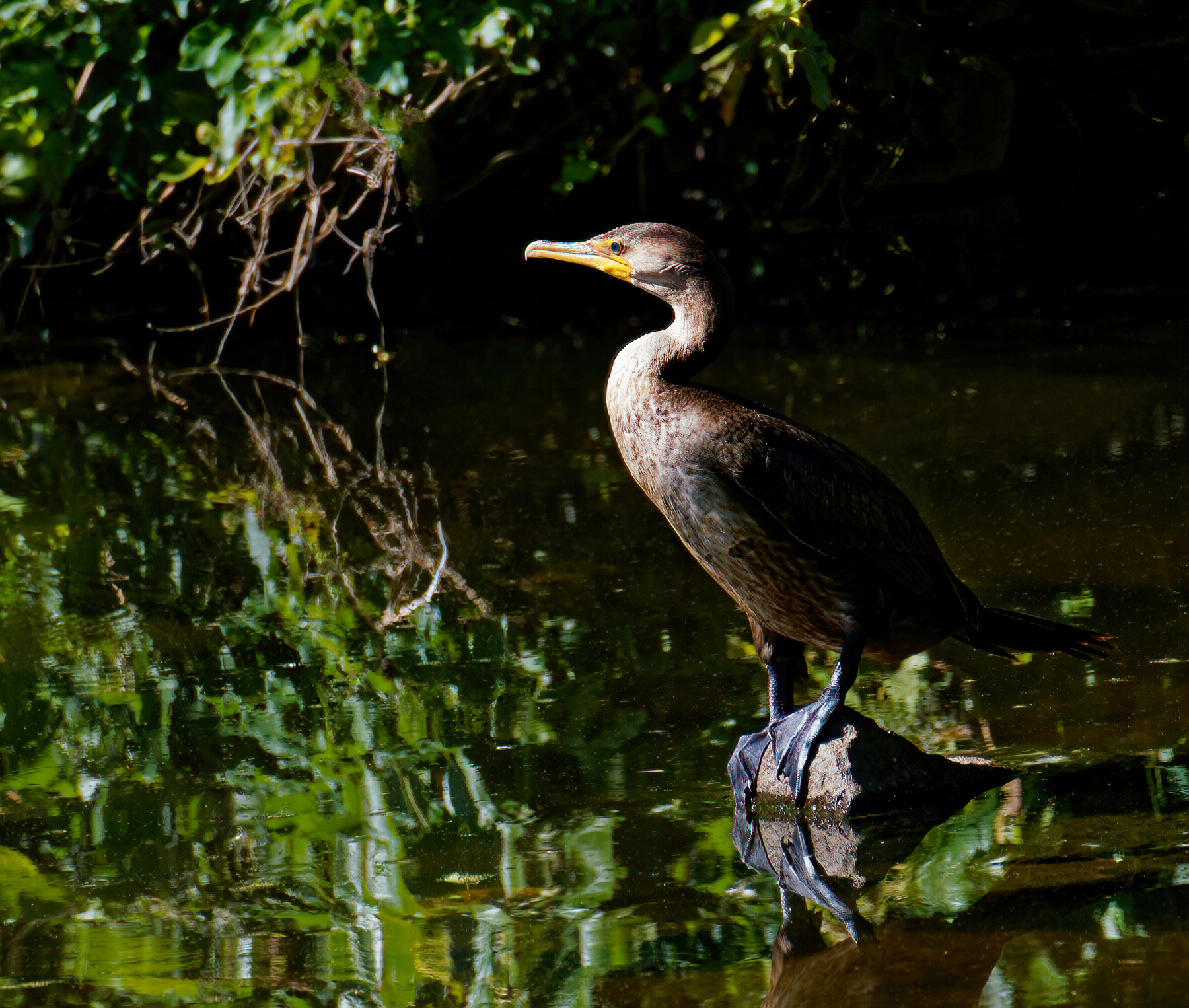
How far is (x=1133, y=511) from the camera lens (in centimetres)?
462

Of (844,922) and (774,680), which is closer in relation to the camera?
(844,922)

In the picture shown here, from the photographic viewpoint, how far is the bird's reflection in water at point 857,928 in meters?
2.18

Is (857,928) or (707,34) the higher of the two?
(707,34)

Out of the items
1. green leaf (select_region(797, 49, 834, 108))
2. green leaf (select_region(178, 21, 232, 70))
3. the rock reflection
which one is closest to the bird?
the rock reflection

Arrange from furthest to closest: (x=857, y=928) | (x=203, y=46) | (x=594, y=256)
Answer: (x=203, y=46) < (x=594, y=256) < (x=857, y=928)

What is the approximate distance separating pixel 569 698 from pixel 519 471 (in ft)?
7.14

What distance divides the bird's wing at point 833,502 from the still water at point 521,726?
1.46ft

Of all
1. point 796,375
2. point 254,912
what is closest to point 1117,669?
point 254,912

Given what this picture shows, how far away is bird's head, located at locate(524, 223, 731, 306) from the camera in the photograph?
3115mm

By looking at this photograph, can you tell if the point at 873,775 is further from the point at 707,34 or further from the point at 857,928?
the point at 707,34

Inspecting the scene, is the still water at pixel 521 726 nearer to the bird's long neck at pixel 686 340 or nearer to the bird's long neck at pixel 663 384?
the bird's long neck at pixel 663 384

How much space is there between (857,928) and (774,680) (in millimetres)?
829

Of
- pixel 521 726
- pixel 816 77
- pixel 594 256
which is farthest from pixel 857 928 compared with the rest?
pixel 816 77

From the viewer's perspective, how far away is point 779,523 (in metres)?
2.90
